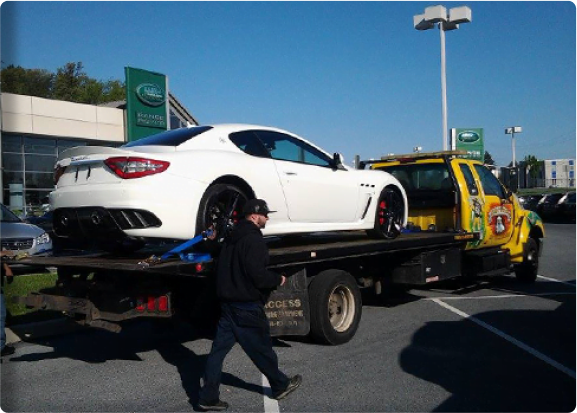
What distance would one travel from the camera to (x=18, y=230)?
1116cm

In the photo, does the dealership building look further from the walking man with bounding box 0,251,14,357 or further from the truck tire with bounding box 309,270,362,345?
the truck tire with bounding box 309,270,362,345

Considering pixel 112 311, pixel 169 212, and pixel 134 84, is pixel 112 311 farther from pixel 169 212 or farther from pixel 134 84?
pixel 134 84

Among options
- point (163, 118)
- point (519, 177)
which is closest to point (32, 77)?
point (163, 118)

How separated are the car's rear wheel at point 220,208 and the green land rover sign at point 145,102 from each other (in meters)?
21.9

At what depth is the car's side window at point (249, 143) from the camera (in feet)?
20.1

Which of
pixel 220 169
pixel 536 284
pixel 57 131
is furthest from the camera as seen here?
pixel 57 131

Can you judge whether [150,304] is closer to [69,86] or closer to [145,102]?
[145,102]

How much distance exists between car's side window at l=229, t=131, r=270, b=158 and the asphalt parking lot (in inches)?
83.3

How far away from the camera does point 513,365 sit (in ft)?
18.3

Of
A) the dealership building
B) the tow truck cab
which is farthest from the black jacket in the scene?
the dealership building

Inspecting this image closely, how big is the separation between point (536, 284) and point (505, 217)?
163cm

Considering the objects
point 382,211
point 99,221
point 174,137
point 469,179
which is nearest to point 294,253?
point 174,137

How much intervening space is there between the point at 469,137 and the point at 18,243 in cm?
2498

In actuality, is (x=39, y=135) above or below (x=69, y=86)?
below
